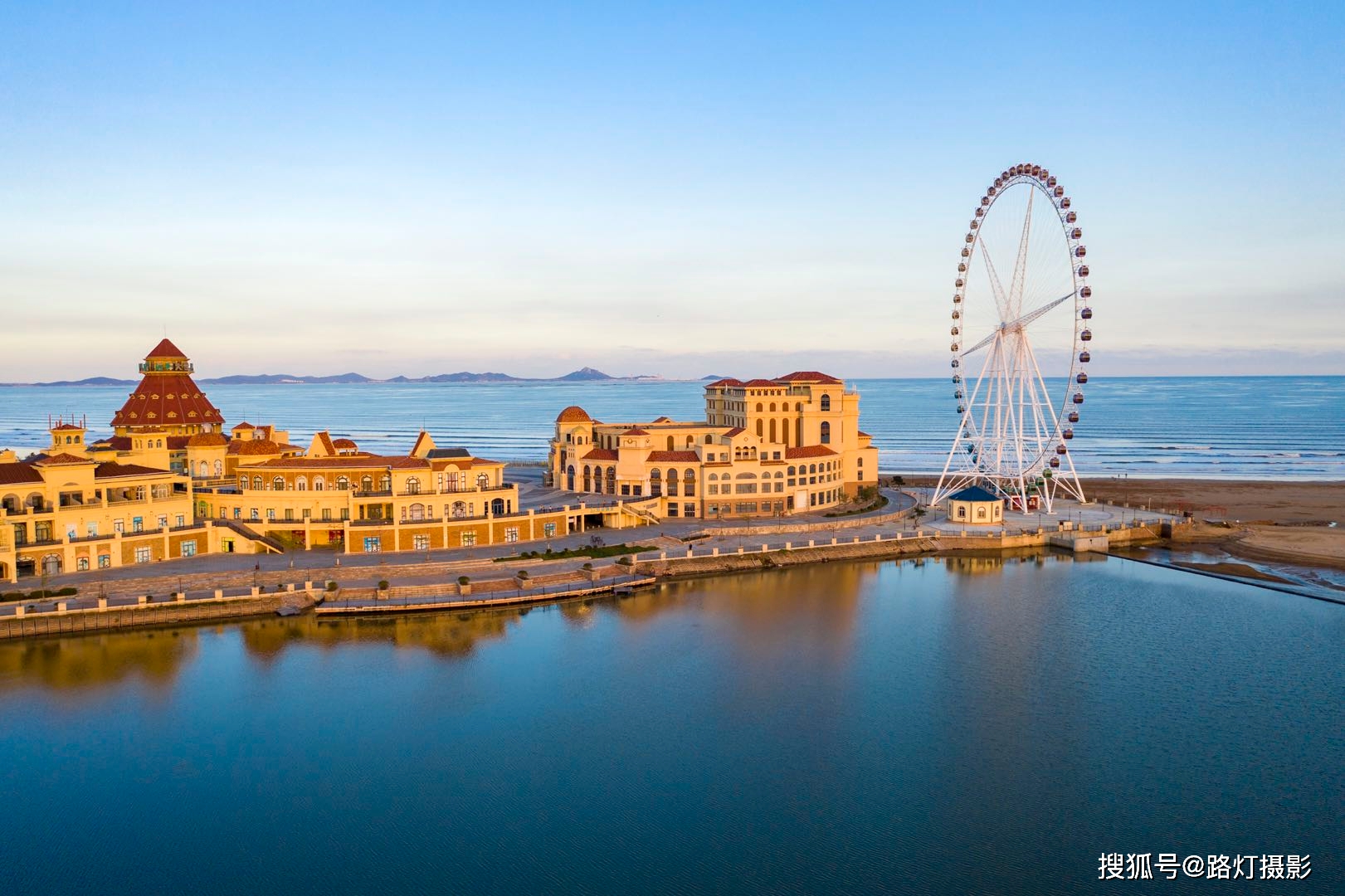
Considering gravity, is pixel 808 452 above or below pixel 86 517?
above

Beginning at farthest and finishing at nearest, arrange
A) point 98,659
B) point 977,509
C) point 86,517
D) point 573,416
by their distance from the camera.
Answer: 1. point 573,416
2. point 977,509
3. point 86,517
4. point 98,659

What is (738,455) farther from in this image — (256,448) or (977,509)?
(256,448)

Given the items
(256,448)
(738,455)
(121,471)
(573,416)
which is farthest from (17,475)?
(738,455)

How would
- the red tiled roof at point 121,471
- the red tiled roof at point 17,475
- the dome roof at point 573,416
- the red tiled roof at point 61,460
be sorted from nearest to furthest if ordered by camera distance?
the red tiled roof at point 17,475, the red tiled roof at point 61,460, the red tiled roof at point 121,471, the dome roof at point 573,416

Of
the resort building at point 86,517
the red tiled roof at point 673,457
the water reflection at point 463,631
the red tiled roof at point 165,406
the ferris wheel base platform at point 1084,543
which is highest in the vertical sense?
the red tiled roof at point 165,406

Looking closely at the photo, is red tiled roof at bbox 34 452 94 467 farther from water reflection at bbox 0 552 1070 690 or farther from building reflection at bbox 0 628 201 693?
water reflection at bbox 0 552 1070 690

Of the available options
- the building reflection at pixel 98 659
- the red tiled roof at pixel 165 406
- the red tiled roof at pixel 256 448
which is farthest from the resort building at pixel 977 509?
the red tiled roof at pixel 165 406

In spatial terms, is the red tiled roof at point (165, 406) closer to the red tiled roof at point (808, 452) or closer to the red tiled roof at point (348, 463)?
the red tiled roof at point (348, 463)
